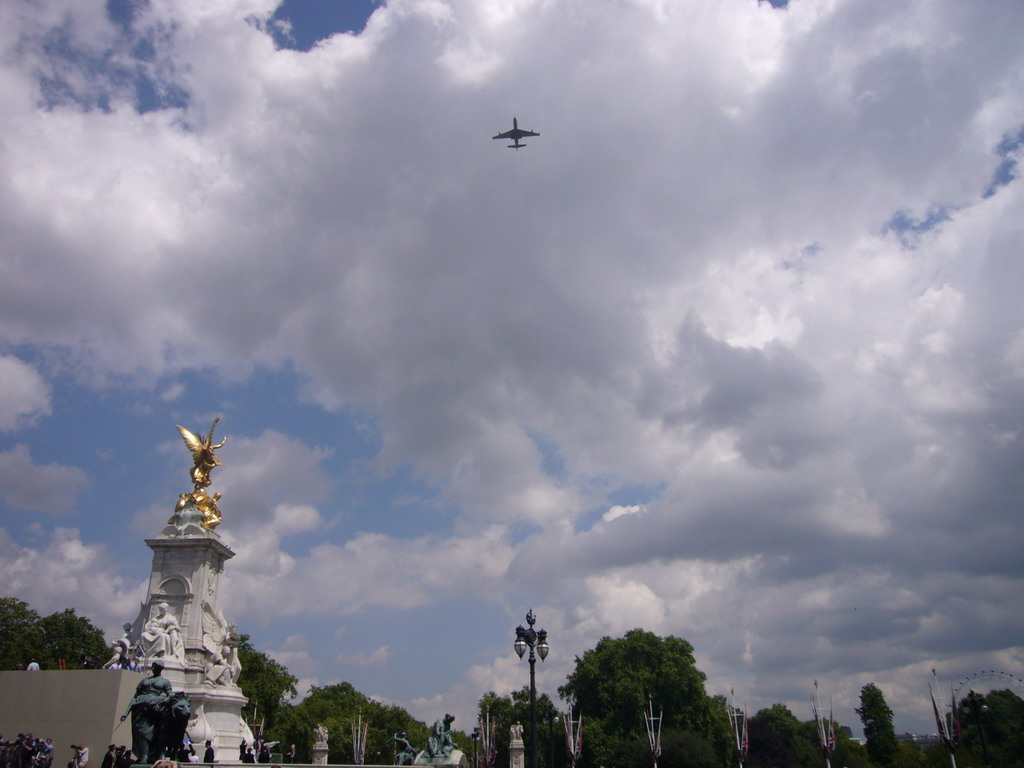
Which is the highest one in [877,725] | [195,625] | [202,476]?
[202,476]

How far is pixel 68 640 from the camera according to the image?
59.3m

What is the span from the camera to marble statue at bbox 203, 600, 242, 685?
37844 mm

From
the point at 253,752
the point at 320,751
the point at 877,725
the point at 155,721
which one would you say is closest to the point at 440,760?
the point at 253,752

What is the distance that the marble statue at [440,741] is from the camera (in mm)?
31484

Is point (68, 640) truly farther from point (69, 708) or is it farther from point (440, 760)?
point (440, 760)

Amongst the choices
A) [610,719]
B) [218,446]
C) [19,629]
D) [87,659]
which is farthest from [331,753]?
[87,659]

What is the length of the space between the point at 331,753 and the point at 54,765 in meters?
54.3

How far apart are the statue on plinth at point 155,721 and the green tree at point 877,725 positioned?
73657 millimetres

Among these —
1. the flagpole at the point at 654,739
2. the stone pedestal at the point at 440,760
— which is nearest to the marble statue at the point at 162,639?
the stone pedestal at the point at 440,760

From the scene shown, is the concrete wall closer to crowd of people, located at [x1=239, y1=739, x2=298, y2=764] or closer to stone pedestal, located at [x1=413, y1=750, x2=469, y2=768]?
crowd of people, located at [x1=239, y1=739, x2=298, y2=764]

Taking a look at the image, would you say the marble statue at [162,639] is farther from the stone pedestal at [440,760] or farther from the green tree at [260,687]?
the green tree at [260,687]

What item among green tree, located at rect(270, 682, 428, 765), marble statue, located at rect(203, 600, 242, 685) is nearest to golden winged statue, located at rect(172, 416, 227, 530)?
marble statue, located at rect(203, 600, 242, 685)

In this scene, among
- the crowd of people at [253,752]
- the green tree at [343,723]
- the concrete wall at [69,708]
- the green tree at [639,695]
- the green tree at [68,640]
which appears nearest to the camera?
the concrete wall at [69,708]

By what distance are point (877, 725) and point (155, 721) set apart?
8762 cm
